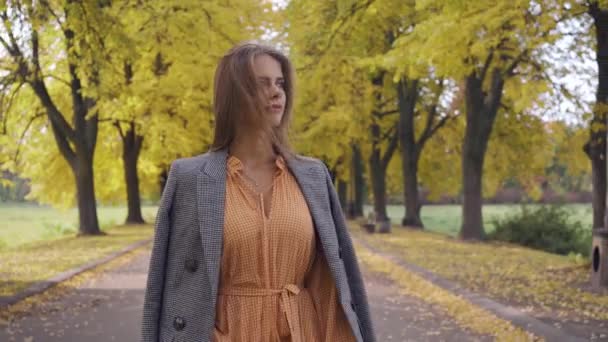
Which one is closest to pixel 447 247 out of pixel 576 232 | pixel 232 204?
pixel 576 232

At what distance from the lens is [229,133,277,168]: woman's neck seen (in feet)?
10.5

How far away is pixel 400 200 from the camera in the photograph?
77750 millimetres

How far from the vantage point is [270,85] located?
3.13 m

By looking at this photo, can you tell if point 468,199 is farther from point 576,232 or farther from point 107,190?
point 107,190

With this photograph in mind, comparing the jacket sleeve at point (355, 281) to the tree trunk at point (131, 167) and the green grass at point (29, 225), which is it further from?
the tree trunk at point (131, 167)

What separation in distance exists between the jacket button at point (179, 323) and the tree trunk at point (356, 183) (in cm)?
3395

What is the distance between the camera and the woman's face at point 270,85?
3115 millimetres

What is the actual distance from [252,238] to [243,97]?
49 centimetres

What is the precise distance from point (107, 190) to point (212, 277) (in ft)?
127

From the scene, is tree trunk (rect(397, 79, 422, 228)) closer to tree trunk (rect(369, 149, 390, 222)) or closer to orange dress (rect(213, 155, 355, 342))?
tree trunk (rect(369, 149, 390, 222))

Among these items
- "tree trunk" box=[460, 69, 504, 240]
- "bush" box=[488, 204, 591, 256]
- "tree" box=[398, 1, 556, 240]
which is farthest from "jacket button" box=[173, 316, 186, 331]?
"bush" box=[488, 204, 591, 256]

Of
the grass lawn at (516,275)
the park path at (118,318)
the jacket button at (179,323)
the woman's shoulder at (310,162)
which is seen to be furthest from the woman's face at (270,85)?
the grass lawn at (516,275)

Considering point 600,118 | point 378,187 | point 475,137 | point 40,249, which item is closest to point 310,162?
point 600,118

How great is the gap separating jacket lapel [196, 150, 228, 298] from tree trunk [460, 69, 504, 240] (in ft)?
65.0
